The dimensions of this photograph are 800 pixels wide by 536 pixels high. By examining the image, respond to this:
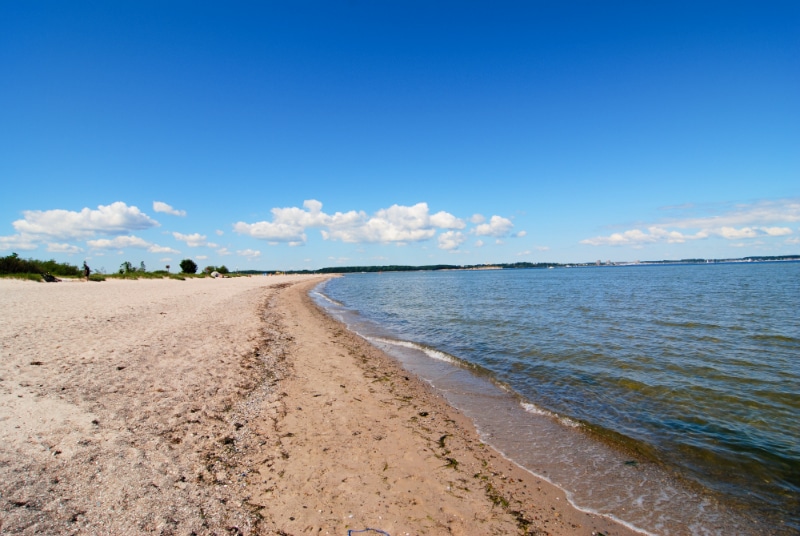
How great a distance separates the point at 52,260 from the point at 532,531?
60.2 m

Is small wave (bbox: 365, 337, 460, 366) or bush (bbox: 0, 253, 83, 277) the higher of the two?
bush (bbox: 0, 253, 83, 277)

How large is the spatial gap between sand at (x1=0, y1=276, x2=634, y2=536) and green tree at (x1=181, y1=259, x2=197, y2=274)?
247 ft

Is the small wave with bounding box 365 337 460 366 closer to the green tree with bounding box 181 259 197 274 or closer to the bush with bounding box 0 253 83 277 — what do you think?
the bush with bounding box 0 253 83 277

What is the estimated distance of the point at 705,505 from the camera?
5.20 m

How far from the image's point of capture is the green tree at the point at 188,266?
254 ft

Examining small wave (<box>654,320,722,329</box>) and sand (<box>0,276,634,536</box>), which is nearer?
sand (<box>0,276,634,536</box>)

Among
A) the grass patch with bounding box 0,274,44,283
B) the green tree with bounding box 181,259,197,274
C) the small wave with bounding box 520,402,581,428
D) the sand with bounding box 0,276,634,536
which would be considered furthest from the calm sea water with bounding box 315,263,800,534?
the green tree with bounding box 181,259,197,274

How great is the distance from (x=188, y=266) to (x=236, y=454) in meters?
85.1

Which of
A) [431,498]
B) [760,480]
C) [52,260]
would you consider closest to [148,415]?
[431,498]

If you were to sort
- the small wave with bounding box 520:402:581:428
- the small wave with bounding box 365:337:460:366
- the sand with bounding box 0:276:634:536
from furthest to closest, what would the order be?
the small wave with bounding box 365:337:460:366 < the small wave with bounding box 520:402:581:428 < the sand with bounding box 0:276:634:536

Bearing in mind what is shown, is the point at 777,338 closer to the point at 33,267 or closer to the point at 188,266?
the point at 33,267

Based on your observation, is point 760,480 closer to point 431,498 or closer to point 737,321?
point 431,498

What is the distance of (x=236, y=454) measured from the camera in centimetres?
541

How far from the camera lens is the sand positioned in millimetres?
4039
